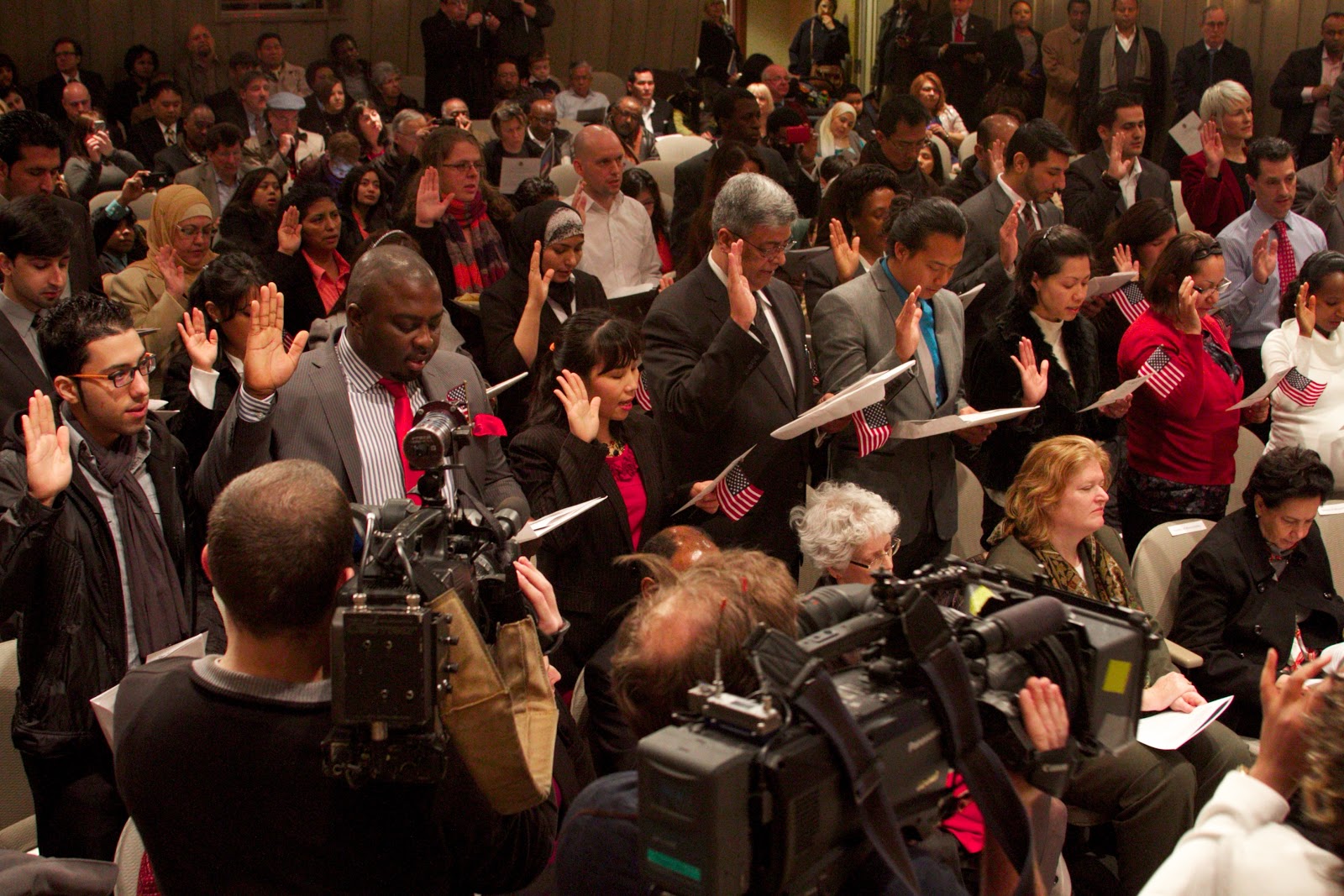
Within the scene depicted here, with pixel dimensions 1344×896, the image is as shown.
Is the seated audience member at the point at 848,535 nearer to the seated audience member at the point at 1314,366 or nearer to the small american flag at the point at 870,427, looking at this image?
the small american flag at the point at 870,427

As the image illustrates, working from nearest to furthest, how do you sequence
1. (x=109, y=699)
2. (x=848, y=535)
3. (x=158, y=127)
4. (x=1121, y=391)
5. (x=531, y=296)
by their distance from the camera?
(x=109, y=699) → (x=848, y=535) → (x=1121, y=391) → (x=531, y=296) → (x=158, y=127)

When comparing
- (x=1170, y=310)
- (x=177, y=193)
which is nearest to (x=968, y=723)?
(x=1170, y=310)

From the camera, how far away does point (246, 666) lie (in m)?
1.47

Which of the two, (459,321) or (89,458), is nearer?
(89,458)

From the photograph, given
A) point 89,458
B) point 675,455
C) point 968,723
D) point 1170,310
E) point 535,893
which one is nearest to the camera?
point 968,723

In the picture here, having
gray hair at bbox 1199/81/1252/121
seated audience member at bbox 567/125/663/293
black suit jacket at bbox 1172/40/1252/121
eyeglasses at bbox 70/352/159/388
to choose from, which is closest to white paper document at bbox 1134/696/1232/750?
eyeglasses at bbox 70/352/159/388

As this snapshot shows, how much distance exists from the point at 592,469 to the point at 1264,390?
2.14m

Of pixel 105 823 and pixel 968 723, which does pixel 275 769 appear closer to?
pixel 968 723

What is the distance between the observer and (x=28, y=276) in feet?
9.89

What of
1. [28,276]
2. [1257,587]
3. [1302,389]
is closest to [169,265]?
[28,276]

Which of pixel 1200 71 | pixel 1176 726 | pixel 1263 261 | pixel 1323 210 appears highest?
pixel 1200 71

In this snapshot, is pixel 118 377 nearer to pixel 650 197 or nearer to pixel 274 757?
pixel 274 757

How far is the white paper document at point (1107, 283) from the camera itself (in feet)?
13.2

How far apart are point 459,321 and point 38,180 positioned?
1.43m
